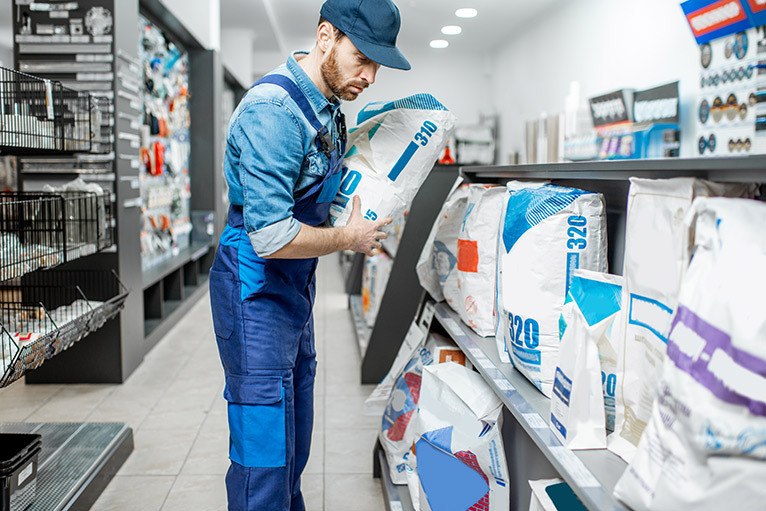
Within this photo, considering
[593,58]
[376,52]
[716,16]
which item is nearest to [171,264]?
[376,52]

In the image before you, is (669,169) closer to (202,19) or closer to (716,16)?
(716,16)

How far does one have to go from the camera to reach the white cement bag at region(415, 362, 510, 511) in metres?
1.62

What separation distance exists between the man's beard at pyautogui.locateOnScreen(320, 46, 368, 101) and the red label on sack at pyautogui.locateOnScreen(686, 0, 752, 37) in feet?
9.38

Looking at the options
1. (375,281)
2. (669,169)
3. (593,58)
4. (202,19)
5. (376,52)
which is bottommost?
(375,281)

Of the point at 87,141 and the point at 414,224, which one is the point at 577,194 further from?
the point at 87,141

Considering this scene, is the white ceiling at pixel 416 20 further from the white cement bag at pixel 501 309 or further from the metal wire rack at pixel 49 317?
the white cement bag at pixel 501 309

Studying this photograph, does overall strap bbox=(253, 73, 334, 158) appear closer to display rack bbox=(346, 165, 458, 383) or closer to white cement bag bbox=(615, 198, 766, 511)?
white cement bag bbox=(615, 198, 766, 511)

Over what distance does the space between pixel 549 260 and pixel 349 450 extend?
68.9 inches

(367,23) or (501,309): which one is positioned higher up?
(367,23)

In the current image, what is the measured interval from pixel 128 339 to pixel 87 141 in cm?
136

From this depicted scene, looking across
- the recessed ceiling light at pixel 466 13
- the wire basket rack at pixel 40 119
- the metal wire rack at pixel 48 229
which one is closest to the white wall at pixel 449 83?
the recessed ceiling light at pixel 466 13

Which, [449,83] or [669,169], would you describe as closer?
[669,169]

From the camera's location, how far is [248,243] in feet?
5.48

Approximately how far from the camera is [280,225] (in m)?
1.51
